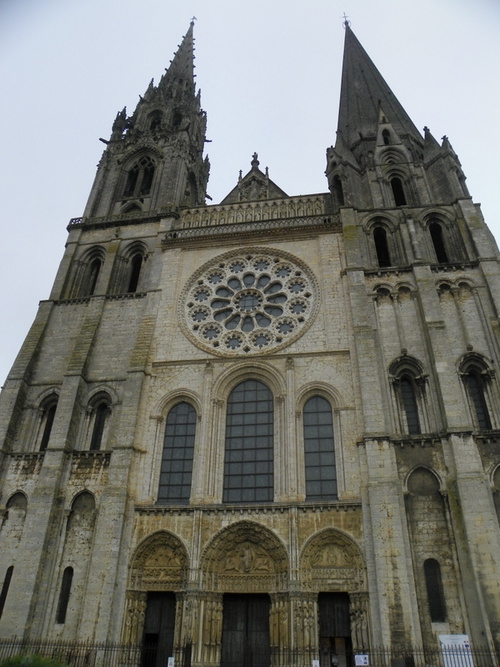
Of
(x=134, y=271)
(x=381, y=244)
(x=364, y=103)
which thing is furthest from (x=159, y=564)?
(x=364, y=103)

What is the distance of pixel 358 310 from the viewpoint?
16.0 meters

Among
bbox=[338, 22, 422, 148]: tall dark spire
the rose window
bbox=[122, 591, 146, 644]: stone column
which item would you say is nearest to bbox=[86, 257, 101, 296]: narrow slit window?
the rose window

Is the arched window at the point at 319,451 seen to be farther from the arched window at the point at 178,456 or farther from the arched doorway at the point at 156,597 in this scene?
the arched doorway at the point at 156,597

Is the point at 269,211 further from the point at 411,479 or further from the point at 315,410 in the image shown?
the point at 411,479

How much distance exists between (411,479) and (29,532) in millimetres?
10180

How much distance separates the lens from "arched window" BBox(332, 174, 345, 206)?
20906 millimetres

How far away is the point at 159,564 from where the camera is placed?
44.5 feet

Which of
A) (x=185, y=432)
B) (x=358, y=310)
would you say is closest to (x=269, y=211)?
(x=358, y=310)

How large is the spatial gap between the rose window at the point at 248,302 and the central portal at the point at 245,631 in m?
7.25

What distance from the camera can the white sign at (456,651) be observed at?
10.2m

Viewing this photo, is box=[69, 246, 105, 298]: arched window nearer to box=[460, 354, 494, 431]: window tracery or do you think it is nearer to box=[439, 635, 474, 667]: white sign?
box=[460, 354, 494, 431]: window tracery

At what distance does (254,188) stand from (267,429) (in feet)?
37.5

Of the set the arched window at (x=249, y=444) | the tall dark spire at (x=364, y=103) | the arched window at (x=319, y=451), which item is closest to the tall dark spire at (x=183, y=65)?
the tall dark spire at (x=364, y=103)

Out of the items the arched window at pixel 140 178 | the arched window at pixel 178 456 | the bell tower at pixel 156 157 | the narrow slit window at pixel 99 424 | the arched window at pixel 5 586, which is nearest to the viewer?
the arched window at pixel 5 586
